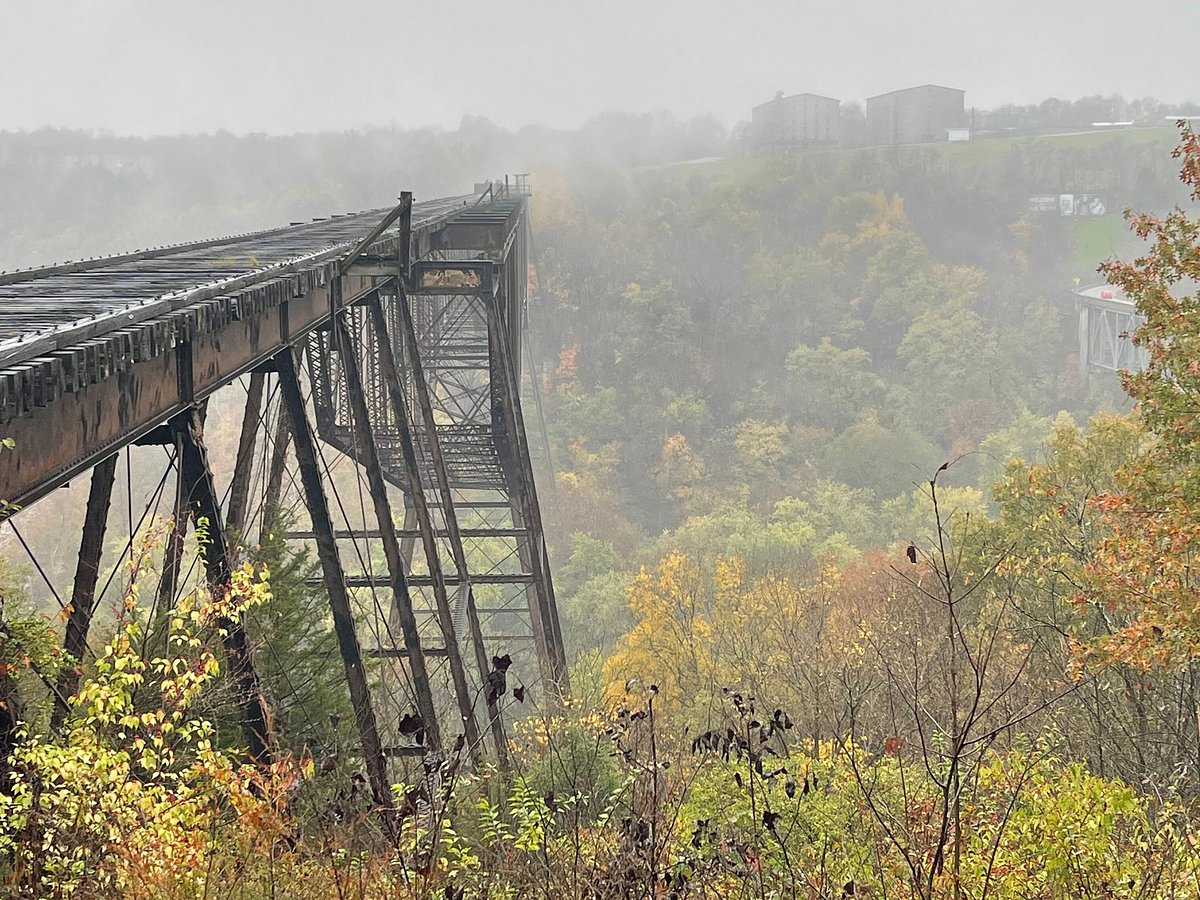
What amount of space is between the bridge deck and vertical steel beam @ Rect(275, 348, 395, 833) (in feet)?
2.13

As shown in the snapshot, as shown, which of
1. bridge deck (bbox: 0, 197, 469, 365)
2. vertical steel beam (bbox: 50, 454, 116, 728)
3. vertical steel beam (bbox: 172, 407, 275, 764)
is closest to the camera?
bridge deck (bbox: 0, 197, 469, 365)

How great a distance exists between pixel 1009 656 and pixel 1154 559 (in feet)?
26.6

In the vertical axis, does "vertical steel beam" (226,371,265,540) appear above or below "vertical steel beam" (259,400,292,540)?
above

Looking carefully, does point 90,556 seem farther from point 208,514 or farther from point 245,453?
point 245,453

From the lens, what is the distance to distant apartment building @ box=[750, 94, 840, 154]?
321 ft

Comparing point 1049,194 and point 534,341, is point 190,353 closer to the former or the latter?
point 534,341

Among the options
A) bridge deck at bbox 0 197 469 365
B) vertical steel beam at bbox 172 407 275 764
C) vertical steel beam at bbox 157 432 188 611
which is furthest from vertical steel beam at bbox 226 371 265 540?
vertical steel beam at bbox 157 432 188 611

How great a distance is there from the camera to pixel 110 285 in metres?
4.80

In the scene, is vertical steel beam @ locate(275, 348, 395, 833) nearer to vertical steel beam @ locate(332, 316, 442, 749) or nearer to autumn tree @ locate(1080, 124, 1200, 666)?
vertical steel beam @ locate(332, 316, 442, 749)

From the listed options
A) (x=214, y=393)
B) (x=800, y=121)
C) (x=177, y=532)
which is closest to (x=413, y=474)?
(x=214, y=393)

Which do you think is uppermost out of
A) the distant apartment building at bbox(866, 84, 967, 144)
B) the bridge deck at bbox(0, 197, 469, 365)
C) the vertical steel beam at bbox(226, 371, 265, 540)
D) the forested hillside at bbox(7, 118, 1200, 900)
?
→ the distant apartment building at bbox(866, 84, 967, 144)

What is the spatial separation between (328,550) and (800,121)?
329ft

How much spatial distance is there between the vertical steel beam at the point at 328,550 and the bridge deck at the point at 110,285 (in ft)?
2.13

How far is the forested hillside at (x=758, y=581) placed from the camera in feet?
11.2
